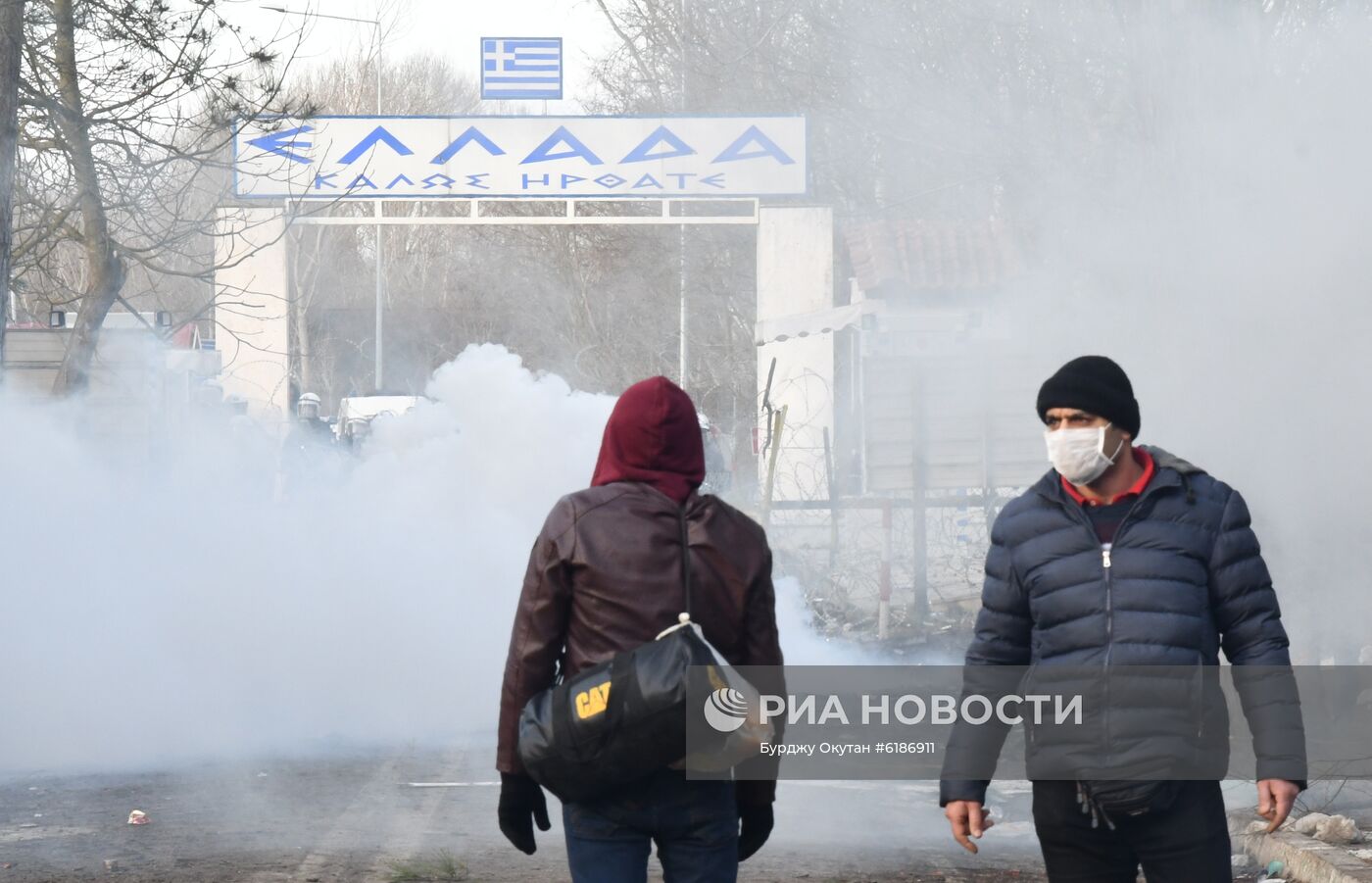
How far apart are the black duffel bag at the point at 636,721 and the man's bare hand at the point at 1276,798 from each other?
0.95 meters

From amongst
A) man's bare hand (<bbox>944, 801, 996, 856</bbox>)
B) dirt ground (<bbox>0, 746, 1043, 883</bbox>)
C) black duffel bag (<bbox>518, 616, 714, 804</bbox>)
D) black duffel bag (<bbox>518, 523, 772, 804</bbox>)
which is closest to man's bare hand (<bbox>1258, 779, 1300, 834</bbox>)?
man's bare hand (<bbox>944, 801, 996, 856</bbox>)

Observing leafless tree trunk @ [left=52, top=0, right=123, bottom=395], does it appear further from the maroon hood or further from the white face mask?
the white face mask

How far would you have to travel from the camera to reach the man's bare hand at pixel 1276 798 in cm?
308

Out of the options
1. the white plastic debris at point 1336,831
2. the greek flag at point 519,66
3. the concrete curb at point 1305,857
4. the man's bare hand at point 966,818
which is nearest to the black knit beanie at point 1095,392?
the man's bare hand at point 966,818

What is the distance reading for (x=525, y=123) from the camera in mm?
17516

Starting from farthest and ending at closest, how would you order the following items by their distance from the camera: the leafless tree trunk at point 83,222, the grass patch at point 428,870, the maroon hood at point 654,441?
the leafless tree trunk at point 83,222 → the grass patch at point 428,870 → the maroon hood at point 654,441

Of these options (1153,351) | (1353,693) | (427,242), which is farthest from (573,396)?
(427,242)

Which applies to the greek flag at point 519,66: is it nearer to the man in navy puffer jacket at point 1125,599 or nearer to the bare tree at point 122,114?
the bare tree at point 122,114

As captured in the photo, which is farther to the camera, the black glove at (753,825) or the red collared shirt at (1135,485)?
the black glove at (753,825)

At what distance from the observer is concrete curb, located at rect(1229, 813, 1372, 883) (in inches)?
200

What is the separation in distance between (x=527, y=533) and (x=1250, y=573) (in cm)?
774

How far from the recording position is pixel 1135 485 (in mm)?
3225

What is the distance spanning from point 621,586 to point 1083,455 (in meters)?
0.92

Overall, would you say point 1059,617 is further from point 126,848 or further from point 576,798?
point 126,848
